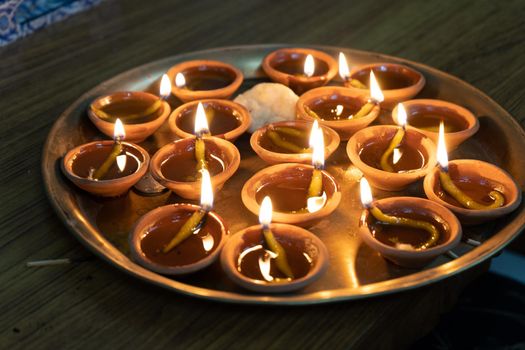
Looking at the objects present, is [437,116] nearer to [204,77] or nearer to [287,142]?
[287,142]

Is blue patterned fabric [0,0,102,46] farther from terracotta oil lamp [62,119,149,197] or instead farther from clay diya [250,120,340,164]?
clay diya [250,120,340,164]

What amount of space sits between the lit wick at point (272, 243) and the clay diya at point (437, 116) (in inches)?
20.1

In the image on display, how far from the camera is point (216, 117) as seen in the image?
1.58 metres

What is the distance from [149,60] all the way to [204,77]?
254 millimetres

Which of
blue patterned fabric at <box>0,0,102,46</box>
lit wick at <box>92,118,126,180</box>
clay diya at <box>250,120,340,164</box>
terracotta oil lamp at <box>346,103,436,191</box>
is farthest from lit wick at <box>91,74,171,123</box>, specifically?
blue patterned fabric at <box>0,0,102,46</box>

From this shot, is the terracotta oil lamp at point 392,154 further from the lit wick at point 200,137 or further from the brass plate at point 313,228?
the lit wick at point 200,137

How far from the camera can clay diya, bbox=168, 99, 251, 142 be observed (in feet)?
5.00

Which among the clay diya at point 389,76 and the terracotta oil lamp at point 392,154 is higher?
the clay diya at point 389,76

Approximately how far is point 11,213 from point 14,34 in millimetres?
899

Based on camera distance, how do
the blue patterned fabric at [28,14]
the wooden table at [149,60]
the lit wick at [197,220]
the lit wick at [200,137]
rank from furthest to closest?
the blue patterned fabric at [28,14], the lit wick at [200,137], the lit wick at [197,220], the wooden table at [149,60]

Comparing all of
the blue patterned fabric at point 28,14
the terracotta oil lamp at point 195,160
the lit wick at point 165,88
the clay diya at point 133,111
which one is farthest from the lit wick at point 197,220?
the blue patterned fabric at point 28,14

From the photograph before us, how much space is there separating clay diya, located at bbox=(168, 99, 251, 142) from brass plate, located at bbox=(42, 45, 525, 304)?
0.05 meters

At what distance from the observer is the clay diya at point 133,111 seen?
58.7 inches

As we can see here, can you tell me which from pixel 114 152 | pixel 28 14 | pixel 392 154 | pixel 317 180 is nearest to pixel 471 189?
pixel 392 154
